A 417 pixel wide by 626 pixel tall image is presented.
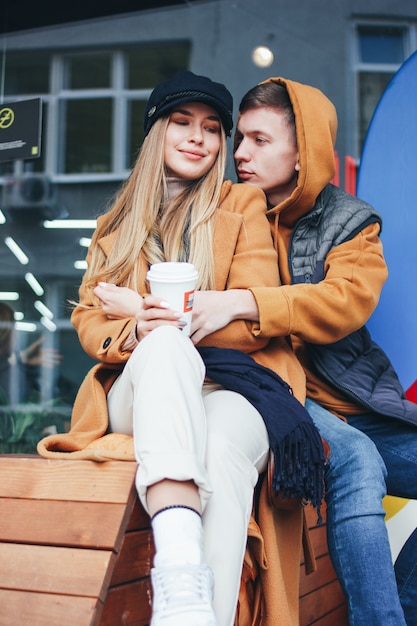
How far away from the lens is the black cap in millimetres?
2537

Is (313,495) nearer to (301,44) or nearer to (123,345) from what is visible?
(123,345)

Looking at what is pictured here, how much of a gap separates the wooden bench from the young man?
0.58 m

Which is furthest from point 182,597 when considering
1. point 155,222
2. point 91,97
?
point 91,97

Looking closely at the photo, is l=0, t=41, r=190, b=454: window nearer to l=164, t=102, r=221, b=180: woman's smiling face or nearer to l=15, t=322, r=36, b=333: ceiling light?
l=15, t=322, r=36, b=333: ceiling light

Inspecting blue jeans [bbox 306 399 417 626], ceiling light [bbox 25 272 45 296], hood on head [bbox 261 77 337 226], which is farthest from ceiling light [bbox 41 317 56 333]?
blue jeans [bbox 306 399 417 626]

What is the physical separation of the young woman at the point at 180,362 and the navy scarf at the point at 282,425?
0.11 ft

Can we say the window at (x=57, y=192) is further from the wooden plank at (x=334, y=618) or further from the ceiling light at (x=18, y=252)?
the wooden plank at (x=334, y=618)

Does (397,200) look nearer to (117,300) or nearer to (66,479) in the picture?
(117,300)

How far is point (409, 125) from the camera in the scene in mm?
3652

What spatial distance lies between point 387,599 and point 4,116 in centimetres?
331

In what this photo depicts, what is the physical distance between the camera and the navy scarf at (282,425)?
1.96 m

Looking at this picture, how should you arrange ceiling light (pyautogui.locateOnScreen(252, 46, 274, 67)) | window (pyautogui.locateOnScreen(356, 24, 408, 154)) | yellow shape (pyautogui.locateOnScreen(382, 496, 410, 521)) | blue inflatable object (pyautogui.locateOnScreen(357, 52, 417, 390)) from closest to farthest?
yellow shape (pyautogui.locateOnScreen(382, 496, 410, 521))
blue inflatable object (pyautogui.locateOnScreen(357, 52, 417, 390))
window (pyautogui.locateOnScreen(356, 24, 408, 154))
ceiling light (pyautogui.locateOnScreen(252, 46, 274, 67))

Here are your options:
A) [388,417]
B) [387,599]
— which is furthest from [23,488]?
[388,417]

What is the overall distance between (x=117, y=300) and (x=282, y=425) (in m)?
0.65
